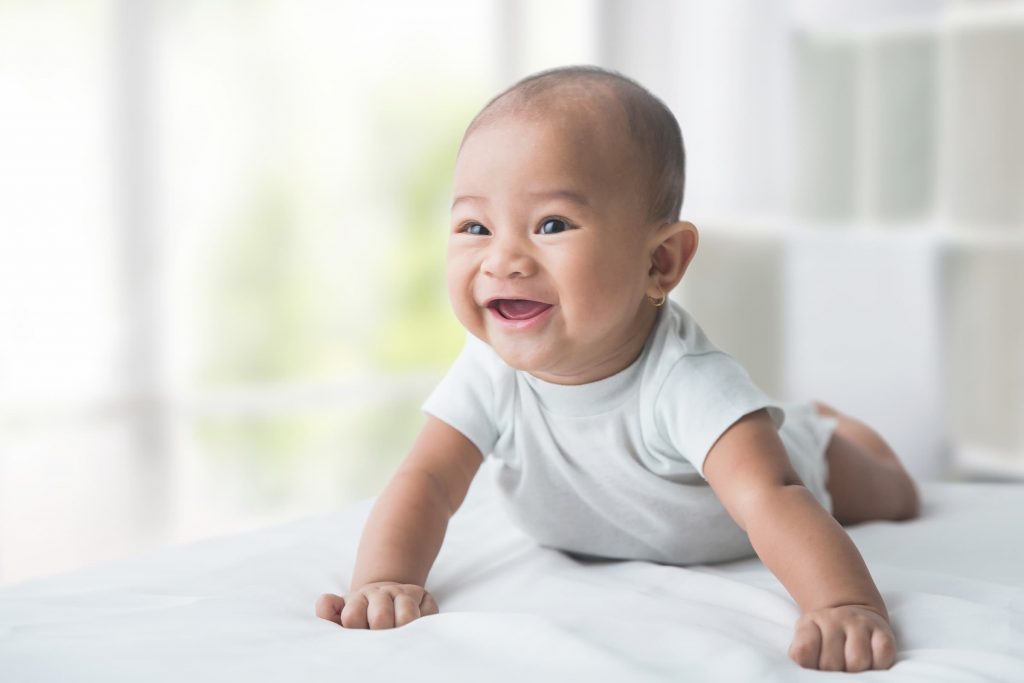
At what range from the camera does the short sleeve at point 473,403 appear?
4.09ft

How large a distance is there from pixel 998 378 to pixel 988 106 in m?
0.57

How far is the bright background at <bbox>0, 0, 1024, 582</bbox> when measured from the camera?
2426 mm

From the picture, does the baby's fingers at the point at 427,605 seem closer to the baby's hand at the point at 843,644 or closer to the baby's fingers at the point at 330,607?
the baby's fingers at the point at 330,607

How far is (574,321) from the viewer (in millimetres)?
1102

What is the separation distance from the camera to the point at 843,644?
0.92 metres

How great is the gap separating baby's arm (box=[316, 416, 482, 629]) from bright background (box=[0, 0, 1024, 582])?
1443 millimetres

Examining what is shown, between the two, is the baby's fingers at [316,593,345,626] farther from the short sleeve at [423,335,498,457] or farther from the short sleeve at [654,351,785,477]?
the short sleeve at [654,351,785,477]

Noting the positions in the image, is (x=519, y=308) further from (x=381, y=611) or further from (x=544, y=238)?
(x=381, y=611)

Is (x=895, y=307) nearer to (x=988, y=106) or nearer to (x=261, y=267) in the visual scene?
(x=988, y=106)

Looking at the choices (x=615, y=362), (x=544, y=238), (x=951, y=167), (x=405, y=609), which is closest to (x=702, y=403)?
(x=615, y=362)

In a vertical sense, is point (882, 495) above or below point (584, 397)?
below

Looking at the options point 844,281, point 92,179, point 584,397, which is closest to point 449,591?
point 584,397

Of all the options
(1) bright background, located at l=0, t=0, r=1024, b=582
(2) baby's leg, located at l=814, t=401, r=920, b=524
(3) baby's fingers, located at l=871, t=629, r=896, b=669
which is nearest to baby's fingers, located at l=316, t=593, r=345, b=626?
(3) baby's fingers, located at l=871, t=629, r=896, b=669

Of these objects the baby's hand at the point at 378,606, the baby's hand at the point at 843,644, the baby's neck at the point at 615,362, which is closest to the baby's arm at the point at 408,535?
the baby's hand at the point at 378,606
